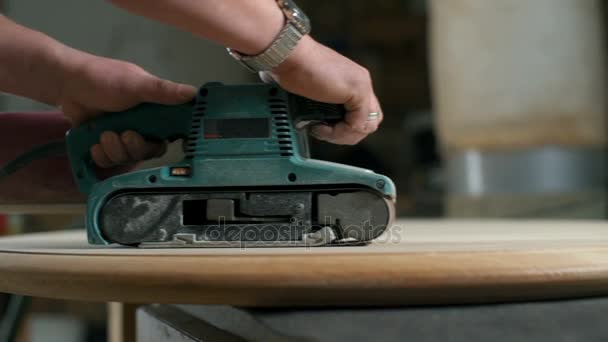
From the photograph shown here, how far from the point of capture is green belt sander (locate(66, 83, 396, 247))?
54 cm

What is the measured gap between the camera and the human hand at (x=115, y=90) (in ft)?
1.97

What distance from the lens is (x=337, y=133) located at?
63 centimetres

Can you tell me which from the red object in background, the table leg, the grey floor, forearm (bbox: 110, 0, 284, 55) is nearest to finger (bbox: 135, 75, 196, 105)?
forearm (bbox: 110, 0, 284, 55)

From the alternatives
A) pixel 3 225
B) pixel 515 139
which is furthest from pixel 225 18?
pixel 515 139

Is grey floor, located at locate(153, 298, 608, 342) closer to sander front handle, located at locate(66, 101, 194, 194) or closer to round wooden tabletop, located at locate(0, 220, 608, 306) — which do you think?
round wooden tabletop, located at locate(0, 220, 608, 306)

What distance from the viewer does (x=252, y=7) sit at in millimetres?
488

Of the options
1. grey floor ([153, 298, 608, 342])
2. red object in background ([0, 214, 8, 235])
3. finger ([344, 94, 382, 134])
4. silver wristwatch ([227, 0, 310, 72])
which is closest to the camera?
grey floor ([153, 298, 608, 342])

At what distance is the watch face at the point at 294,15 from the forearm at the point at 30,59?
20cm

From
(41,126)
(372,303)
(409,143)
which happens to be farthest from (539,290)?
(409,143)

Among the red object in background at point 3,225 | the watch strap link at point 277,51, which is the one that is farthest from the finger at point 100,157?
the red object in background at point 3,225

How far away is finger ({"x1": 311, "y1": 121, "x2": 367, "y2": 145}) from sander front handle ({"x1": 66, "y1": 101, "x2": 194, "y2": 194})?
0.11 metres

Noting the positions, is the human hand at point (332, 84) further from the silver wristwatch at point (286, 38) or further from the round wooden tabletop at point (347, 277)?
the round wooden tabletop at point (347, 277)

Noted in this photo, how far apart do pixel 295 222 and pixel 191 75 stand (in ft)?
0.57

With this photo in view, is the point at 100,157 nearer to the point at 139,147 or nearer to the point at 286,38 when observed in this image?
the point at 139,147
